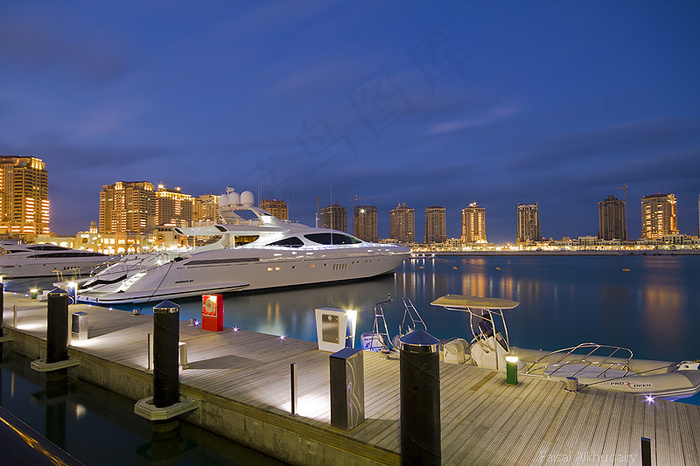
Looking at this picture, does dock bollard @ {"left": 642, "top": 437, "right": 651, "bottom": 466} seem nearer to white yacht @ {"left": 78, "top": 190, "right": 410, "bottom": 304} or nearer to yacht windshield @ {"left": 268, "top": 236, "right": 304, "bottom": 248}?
white yacht @ {"left": 78, "top": 190, "right": 410, "bottom": 304}

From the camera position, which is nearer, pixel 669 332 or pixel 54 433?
pixel 54 433

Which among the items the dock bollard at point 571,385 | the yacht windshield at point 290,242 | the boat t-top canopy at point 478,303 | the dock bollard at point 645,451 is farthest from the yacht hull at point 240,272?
the dock bollard at point 645,451

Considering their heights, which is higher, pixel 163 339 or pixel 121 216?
pixel 121 216

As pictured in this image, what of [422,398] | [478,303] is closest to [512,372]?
[478,303]

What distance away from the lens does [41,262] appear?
128 feet

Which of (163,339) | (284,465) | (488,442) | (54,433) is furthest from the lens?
(54,433)

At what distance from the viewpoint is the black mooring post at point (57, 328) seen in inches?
344

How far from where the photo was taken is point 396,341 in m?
9.09

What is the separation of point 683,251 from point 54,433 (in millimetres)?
220588

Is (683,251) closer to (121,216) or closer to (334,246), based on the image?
(334,246)

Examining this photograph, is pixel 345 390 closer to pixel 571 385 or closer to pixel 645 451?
pixel 645 451

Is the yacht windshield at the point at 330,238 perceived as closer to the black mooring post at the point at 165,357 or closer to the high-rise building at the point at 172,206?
the black mooring post at the point at 165,357

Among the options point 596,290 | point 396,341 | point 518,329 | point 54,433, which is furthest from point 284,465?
point 596,290

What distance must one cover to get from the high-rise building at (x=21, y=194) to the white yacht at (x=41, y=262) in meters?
101
